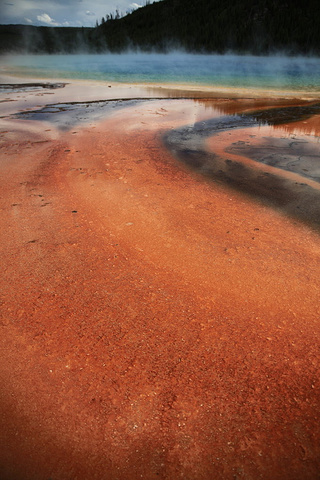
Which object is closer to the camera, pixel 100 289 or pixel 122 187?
pixel 100 289

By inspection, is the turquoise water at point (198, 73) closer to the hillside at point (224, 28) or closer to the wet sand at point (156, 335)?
the hillside at point (224, 28)

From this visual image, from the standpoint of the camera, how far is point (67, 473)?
1.38 meters

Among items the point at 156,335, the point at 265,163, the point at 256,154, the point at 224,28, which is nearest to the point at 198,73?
the point at 256,154

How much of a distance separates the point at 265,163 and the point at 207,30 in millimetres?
70854

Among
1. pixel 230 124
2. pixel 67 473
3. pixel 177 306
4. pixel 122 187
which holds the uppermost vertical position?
pixel 230 124

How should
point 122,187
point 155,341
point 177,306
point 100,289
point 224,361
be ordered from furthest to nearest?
point 122,187 → point 100,289 → point 177,306 → point 155,341 → point 224,361

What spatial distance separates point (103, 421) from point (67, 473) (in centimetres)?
26

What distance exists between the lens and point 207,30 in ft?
203

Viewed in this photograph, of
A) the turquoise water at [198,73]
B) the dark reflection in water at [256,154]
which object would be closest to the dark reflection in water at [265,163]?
the dark reflection in water at [256,154]

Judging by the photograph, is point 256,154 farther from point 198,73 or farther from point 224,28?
point 224,28

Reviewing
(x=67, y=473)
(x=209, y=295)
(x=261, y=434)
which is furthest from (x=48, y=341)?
(x=261, y=434)

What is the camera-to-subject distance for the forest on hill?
52844mm

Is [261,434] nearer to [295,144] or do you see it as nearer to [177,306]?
[177,306]

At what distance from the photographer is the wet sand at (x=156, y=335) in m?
1.46
